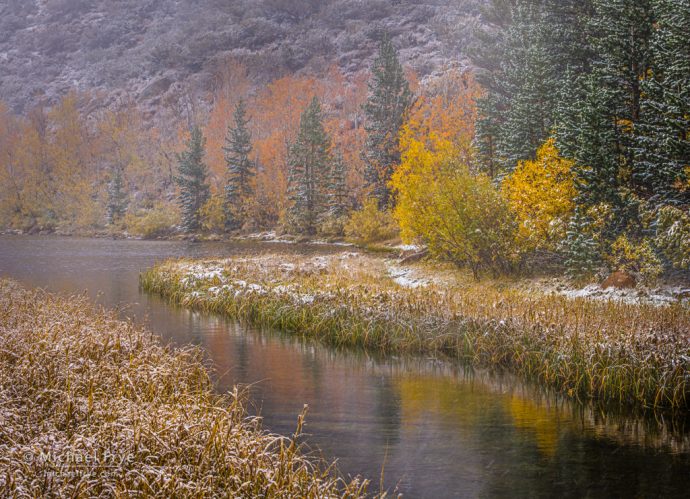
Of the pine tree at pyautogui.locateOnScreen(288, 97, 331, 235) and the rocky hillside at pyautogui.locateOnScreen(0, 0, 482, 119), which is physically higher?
the rocky hillside at pyautogui.locateOnScreen(0, 0, 482, 119)

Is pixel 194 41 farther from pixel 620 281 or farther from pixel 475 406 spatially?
pixel 475 406

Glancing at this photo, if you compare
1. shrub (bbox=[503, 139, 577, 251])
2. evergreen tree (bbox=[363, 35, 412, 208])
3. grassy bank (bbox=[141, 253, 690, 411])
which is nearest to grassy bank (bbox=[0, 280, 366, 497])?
grassy bank (bbox=[141, 253, 690, 411])

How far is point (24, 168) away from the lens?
100750 millimetres

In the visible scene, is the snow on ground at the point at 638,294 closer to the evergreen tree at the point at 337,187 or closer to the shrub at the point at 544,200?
the shrub at the point at 544,200

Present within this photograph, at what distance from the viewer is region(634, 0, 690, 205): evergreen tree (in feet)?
60.9

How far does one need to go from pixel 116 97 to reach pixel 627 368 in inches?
5408

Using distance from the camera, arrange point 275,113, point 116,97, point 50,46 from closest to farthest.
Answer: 1. point 275,113
2. point 116,97
3. point 50,46

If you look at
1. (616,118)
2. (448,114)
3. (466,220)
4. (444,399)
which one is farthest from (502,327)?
(448,114)

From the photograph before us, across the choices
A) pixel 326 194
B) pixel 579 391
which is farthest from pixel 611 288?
pixel 326 194

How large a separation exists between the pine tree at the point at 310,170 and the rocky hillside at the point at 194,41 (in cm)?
5033

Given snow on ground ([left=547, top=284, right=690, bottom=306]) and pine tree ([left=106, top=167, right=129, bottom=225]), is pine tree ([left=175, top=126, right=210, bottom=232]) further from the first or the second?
snow on ground ([left=547, top=284, right=690, bottom=306])

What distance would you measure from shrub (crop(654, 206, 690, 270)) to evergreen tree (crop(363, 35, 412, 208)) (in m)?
34.7

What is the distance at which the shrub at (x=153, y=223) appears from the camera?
76.9 meters

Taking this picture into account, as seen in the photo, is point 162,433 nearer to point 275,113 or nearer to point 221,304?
point 221,304
